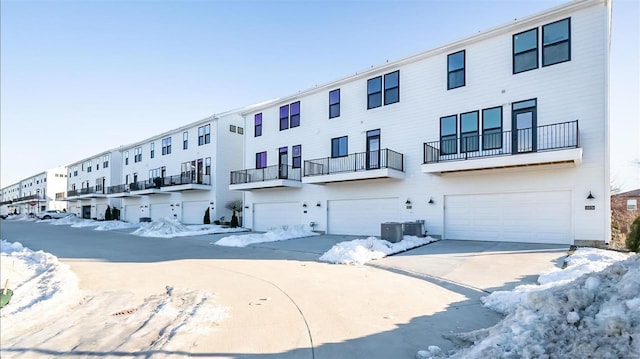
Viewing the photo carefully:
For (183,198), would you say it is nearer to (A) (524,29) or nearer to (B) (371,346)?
(A) (524,29)

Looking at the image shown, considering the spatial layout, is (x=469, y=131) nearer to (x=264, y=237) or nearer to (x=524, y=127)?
(x=524, y=127)

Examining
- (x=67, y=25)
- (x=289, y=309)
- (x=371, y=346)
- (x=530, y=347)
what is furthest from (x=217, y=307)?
(x=67, y=25)

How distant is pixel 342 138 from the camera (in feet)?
64.5

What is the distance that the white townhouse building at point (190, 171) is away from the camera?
2761 cm

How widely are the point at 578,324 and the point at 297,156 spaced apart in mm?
19244

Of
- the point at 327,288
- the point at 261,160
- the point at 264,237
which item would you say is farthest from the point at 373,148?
the point at 327,288

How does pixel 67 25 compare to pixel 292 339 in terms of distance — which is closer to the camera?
pixel 292 339

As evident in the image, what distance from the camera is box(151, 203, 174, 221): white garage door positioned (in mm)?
31888

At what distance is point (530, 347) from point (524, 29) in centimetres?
1453

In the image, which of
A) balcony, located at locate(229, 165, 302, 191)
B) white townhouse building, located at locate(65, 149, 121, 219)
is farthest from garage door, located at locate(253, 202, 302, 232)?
white townhouse building, located at locate(65, 149, 121, 219)

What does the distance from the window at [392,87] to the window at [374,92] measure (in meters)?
0.35

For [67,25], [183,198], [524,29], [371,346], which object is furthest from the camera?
[183,198]

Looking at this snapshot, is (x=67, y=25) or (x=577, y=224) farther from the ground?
(x=67, y=25)

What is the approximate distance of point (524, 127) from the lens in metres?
13.9
